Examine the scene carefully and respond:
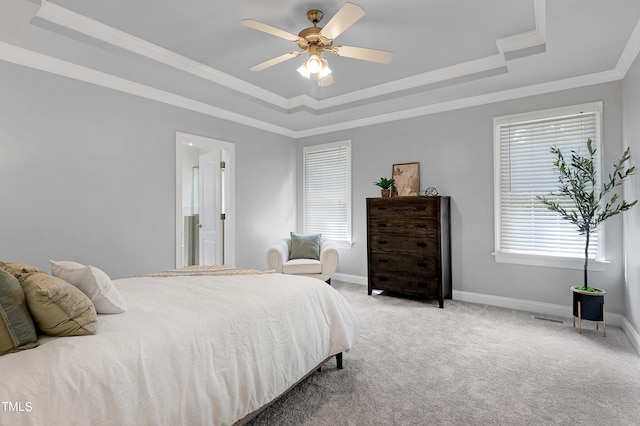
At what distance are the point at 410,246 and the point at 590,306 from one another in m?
1.85

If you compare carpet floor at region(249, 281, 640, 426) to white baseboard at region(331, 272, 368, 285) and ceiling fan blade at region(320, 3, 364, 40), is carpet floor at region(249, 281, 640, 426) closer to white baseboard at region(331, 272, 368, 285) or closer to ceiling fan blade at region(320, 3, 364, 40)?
white baseboard at region(331, 272, 368, 285)

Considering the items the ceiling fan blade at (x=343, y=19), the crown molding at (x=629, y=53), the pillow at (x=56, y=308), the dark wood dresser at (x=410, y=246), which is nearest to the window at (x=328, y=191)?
the dark wood dresser at (x=410, y=246)

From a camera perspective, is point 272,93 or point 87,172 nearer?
point 87,172

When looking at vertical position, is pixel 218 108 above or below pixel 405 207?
above

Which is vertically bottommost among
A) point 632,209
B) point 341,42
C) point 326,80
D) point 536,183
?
point 632,209

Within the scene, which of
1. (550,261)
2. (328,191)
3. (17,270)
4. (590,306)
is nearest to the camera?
(17,270)

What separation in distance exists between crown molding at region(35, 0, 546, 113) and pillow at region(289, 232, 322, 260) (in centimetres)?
193

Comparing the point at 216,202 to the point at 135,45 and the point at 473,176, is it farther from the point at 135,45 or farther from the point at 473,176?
the point at 473,176

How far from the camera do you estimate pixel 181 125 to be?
407 centimetres

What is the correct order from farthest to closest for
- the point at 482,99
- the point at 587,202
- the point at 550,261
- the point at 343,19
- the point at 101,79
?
the point at 482,99, the point at 550,261, the point at 101,79, the point at 587,202, the point at 343,19

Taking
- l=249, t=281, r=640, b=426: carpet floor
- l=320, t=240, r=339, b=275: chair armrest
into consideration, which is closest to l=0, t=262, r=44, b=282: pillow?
l=249, t=281, r=640, b=426: carpet floor

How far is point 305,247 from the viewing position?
4805mm

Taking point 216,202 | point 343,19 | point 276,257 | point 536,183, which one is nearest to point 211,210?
point 216,202

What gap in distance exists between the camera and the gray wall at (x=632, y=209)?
107 inches
